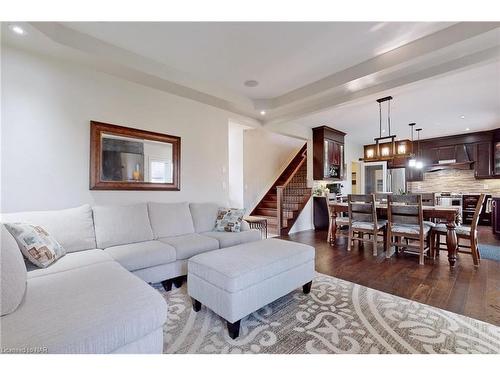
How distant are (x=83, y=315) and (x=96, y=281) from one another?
17.1 inches

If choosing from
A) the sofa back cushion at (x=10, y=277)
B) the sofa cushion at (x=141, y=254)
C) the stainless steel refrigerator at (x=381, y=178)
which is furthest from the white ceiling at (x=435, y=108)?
the sofa back cushion at (x=10, y=277)

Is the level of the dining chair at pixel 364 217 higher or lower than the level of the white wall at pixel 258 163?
lower

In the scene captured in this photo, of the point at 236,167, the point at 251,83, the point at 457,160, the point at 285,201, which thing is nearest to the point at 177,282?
the point at 251,83

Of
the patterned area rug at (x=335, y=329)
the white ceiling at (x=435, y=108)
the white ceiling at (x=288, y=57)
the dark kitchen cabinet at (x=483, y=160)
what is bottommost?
the patterned area rug at (x=335, y=329)

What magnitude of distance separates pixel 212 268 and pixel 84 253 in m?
1.35

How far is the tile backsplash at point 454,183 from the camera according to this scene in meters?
6.60

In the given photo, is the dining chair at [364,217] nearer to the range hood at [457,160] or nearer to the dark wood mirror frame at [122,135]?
the dark wood mirror frame at [122,135]

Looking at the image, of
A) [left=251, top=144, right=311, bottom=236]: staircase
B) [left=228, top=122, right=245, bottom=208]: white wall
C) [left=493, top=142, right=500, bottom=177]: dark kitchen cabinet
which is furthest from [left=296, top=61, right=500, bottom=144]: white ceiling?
[left=228, top=122, right=245, bottom=208]: white wall

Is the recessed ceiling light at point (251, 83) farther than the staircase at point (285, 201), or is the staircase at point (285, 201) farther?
the staircase at point (285, 201)

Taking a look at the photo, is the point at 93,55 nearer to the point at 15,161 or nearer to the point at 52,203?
the point at 15,161

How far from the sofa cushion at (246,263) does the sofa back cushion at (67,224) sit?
1.23 meters

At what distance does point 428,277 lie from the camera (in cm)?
280
